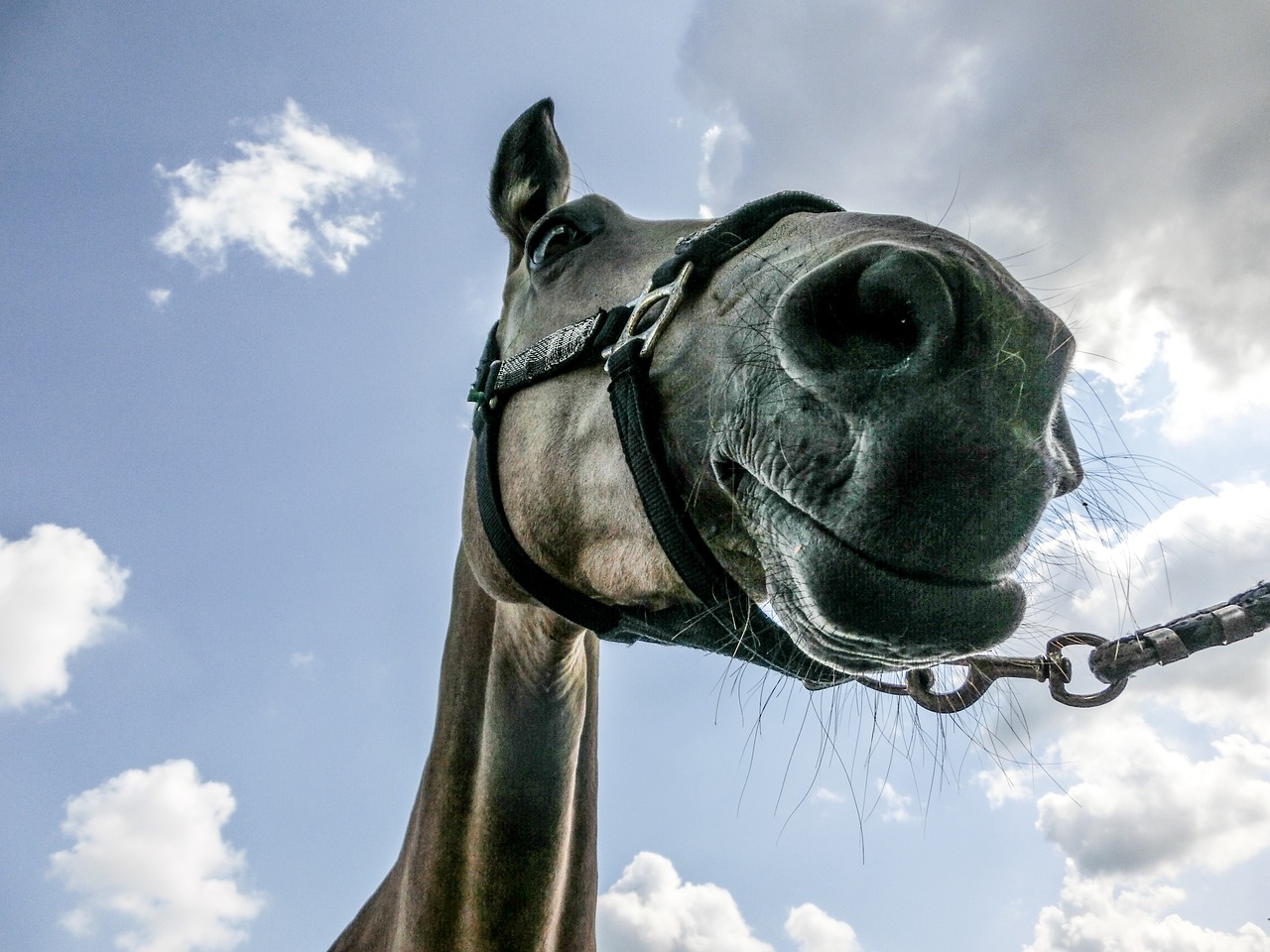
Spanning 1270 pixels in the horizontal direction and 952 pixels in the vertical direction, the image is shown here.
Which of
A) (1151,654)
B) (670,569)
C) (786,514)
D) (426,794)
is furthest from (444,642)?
(1151,654)

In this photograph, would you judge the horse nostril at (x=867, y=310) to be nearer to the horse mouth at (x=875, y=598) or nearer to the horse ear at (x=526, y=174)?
the horse mouth at (x=875, y=598)

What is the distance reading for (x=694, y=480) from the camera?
5.34 feet

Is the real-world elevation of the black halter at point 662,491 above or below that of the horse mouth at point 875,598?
above

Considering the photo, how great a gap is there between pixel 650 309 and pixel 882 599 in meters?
0.97

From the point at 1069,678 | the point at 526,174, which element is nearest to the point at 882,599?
the point at 1069,678

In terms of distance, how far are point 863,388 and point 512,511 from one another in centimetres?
140

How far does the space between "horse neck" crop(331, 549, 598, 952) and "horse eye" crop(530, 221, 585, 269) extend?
1259 mm

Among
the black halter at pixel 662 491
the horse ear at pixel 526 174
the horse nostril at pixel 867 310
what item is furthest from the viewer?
the horse ear at pixel 526 174

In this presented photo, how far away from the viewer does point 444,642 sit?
10.1ft

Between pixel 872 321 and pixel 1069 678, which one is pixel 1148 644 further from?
pixel 872 321

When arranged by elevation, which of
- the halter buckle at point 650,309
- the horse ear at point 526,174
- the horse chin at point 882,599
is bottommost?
the horse chin at point 882,599

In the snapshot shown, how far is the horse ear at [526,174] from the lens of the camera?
9.90ft

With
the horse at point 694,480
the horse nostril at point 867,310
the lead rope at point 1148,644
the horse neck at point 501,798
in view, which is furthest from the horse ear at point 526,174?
the lead rope at point 1148,644

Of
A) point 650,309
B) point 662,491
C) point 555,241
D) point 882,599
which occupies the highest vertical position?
point 555,241
